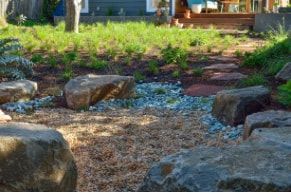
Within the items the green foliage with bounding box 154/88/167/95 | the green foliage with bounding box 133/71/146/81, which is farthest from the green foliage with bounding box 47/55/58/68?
the green foliage with bounding box 154/88/167/95

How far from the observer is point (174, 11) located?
19000 millimetres

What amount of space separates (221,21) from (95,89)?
1122 cm

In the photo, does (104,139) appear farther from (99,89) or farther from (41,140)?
(41,140)

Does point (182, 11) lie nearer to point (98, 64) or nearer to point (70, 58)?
point (70, 58)

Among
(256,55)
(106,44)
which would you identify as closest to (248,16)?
(106,44)

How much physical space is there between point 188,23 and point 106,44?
6.88m

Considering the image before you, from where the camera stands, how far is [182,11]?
19.7 m

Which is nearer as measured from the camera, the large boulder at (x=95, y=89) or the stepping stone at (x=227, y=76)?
the large boulder at (x=95, y=89)

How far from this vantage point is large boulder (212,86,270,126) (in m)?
5.93

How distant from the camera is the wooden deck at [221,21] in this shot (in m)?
17.1

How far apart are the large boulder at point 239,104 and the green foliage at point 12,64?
3552mm

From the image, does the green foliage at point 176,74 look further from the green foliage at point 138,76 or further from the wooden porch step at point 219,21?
the wooden porch step at point 219,21

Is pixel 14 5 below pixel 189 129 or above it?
above

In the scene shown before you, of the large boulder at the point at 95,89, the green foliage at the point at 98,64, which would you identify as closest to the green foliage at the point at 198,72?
the large boulder at the point at 95,89
